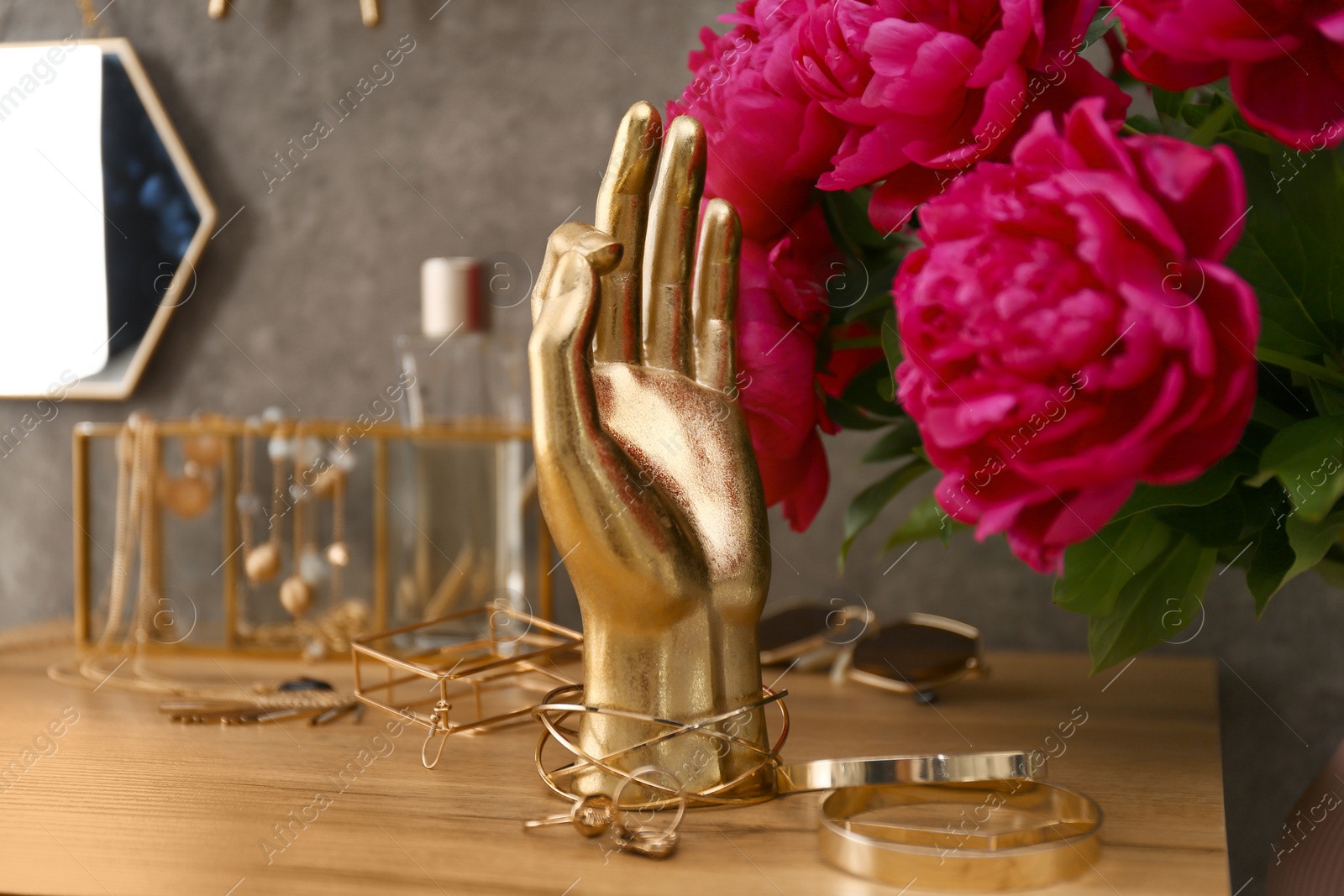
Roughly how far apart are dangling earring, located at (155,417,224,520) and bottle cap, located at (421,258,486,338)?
0.54 ft

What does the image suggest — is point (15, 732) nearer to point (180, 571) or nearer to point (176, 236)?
point (180, 571)

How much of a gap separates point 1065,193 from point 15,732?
0.51 metres

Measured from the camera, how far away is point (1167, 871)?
33 cm

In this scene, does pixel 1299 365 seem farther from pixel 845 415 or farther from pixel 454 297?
pixel 454 297

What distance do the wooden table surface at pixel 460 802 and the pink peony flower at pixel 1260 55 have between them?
23 centimetres

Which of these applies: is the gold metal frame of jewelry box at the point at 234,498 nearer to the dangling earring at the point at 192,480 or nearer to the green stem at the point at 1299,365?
the dangling earring at the point at 192,480

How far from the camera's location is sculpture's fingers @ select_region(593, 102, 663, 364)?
0.39 meters

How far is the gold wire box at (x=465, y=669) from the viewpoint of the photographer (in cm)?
48

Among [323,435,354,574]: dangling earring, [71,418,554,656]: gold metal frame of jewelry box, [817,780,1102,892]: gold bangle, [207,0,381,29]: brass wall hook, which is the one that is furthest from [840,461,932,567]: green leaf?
[207,0,381,29]: brass wall hook

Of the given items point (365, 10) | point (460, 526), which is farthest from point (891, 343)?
point (365, 10)

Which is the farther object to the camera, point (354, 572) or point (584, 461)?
point (354, 572)

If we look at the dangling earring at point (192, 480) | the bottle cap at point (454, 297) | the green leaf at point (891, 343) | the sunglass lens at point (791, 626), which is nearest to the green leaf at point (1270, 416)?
the green leaf at point (891, 343)

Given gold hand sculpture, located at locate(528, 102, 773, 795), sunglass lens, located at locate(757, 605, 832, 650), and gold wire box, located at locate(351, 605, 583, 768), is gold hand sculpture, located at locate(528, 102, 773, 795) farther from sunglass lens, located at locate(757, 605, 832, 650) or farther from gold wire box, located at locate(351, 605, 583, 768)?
sunglass lens, located at locate(757, 605, 832, 650)

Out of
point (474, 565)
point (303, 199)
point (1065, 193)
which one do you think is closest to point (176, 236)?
point (303, 199)
